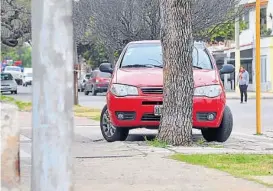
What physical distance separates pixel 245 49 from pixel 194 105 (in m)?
43.4

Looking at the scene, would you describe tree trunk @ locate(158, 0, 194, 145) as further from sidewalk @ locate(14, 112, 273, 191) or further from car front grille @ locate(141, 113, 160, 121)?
car front grille @ locate(141, 113, 160, 121)

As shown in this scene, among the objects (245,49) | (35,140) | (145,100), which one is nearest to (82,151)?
(145,100)

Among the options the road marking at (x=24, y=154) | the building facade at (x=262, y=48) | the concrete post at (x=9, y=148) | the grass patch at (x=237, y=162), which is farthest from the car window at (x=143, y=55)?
the building facade at (x=262, y=48)

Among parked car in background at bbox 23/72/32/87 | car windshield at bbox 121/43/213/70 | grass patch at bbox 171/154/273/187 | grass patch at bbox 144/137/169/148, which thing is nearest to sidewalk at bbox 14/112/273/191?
grass patch at bbox 144/137/169/148

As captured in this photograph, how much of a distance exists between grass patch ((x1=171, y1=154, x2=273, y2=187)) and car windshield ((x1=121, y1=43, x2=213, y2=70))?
329cm

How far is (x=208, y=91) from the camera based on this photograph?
12.8m

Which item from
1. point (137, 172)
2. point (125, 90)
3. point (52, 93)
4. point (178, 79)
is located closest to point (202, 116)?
point (178, 79)

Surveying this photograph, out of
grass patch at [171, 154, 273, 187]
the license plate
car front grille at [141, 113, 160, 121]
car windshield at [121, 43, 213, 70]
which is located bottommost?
grass patch at [171, 154, 273, 187]

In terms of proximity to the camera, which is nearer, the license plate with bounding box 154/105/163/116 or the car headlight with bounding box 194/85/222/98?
the license plate with bounding box 154/105/163/116

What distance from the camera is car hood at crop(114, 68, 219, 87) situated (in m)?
12.8

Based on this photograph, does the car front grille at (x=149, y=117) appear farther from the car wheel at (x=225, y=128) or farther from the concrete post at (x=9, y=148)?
the concrete post at (x=9, y=148)

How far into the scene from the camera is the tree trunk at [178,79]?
39.2 feet

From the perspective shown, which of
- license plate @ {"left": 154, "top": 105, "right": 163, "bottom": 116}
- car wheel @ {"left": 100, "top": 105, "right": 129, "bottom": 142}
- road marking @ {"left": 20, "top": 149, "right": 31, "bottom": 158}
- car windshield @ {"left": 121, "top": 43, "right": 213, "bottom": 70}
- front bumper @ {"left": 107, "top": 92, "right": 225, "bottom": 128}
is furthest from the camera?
car windshield @ {"left": 121, "top": 43, "right": 213, "bottom": 70}

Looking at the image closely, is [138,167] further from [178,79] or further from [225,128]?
[225,128]
